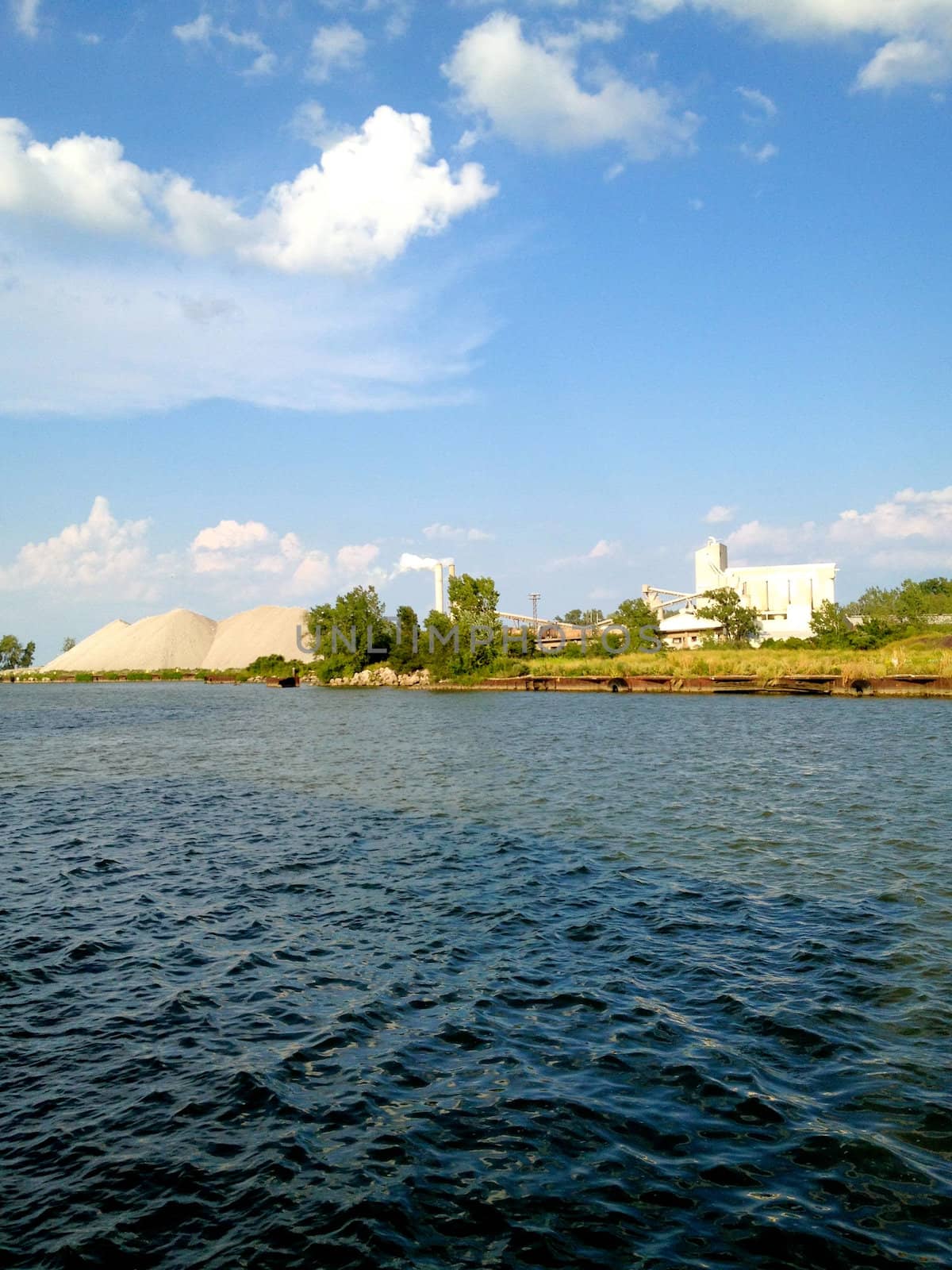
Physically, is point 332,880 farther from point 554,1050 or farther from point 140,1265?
point 140,1265

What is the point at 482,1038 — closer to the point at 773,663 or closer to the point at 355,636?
the point at 773,663

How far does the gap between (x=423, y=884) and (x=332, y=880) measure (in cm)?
201

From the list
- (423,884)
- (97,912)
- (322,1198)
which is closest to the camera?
(322,1198)

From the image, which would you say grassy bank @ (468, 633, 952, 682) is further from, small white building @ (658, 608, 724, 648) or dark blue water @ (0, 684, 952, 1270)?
dark blue water @ (0, 684, 952, 1270)

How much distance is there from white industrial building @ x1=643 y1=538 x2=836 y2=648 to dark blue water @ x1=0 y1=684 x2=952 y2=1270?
98.1m

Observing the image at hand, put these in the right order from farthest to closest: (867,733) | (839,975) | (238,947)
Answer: (867,733) → (238,947) → (839,975)

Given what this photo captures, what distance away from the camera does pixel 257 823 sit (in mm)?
24391

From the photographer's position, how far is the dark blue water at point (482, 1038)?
6.90 metres

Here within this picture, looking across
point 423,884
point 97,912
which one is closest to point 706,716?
point 423,884

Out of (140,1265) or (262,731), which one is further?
(262,731)

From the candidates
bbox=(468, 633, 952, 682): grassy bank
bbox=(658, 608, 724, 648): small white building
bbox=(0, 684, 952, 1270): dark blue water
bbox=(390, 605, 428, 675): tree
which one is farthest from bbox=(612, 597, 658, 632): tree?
bbox=(0, 684, 952, 1270): dark blue water

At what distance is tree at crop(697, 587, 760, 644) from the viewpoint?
371 feet

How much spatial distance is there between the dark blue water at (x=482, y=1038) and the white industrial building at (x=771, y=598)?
322 feet

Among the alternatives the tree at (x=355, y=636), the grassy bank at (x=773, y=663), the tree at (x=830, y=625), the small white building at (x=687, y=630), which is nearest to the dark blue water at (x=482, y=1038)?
the grassy bank at (x=773, y=663)
